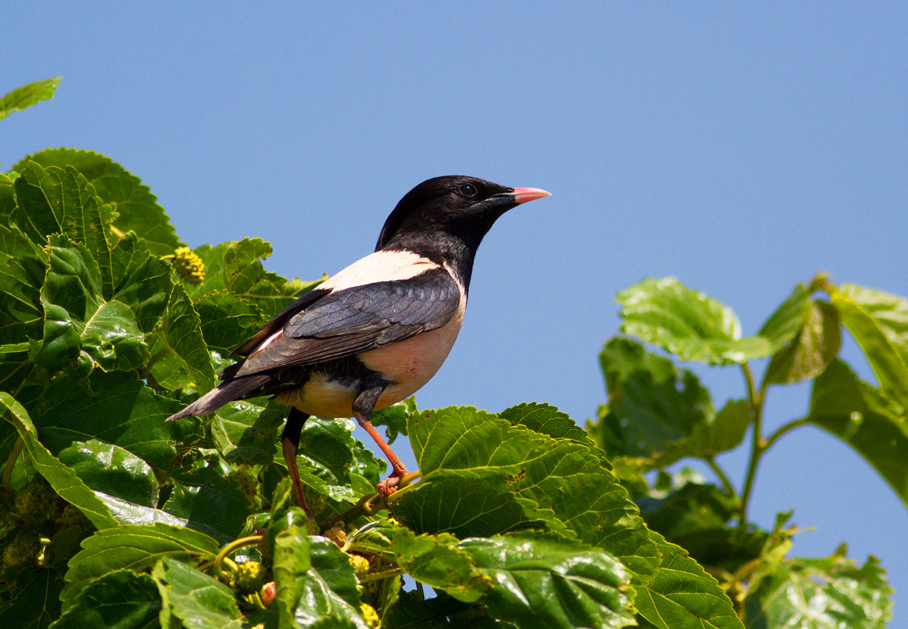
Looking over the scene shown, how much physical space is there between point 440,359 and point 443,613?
1.28m

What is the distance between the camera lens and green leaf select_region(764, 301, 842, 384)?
18.8 ft

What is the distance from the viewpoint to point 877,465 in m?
5.96

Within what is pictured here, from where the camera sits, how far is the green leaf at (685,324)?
5.52 m

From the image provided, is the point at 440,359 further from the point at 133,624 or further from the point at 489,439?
the point at 133,624

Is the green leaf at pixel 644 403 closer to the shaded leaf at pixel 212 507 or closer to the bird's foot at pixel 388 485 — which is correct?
the bird's foot at pixel 388 485

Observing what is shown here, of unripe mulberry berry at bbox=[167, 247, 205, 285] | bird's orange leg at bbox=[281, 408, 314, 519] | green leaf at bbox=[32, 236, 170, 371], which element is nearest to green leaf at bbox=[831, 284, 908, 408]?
Result: bird's orange leg at bbox=[281, 408, 314, 519]

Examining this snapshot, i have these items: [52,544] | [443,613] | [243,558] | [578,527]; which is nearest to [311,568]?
[243,558]

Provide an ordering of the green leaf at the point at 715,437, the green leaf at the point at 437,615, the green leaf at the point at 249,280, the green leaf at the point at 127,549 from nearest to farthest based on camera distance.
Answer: the green leaf at the point at 127,549 → the green leaf at the point at 437,615 → the green leaf at the point at 249,280 → the green leaf at the point at 715,437

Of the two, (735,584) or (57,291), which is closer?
(57,291)

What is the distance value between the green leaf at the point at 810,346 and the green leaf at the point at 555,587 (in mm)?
3869

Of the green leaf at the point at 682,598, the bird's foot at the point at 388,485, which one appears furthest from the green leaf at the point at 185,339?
the green leaf at the point at 682,598

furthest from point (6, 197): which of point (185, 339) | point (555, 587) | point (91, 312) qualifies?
point (555, 587)

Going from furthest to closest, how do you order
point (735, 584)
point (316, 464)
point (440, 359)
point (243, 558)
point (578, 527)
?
point (735, 584)
point (440, 359)
point (316, 464)
point (578, 527)
point (243, 558)

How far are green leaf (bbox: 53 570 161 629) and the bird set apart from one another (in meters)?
0.67
